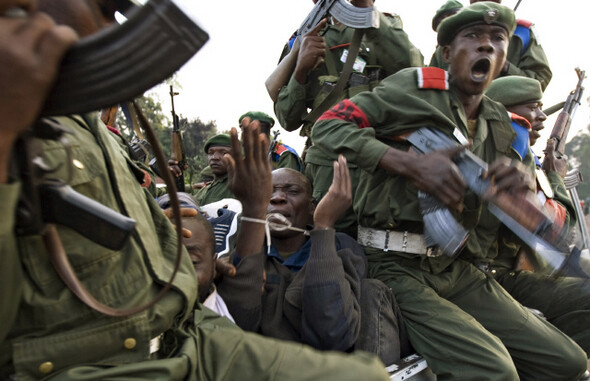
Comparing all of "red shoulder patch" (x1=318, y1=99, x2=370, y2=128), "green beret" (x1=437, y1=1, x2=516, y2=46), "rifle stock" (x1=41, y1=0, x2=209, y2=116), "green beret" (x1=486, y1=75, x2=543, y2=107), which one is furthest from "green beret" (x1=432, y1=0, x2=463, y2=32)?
"rifle stock" (x1=41, y1=0, x2=209, y2=116)

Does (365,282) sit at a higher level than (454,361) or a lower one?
higher

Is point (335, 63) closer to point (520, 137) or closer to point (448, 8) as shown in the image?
point (448, 8)

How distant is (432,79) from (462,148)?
1.73 feet

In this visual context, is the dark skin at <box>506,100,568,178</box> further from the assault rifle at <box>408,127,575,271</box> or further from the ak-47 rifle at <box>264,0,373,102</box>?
the assault rifle at <box>408,127,575,271</box>

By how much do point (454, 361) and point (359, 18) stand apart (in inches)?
88.7

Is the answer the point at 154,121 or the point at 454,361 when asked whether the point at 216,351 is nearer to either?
the point at 454,361

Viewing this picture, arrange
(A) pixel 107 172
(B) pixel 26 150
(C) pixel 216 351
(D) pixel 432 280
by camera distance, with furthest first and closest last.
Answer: (D) pixel 432 280 < (C) pixel 216 351 < (A) pixel 107 172 < (B) pixel 26 150

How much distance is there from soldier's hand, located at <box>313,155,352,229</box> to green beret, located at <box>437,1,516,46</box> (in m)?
1.01

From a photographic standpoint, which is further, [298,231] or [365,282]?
[298,231]

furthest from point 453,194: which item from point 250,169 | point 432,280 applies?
point 250,169

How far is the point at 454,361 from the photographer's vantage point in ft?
7.91

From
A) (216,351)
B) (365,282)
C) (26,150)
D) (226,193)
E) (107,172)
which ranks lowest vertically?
(226,193)

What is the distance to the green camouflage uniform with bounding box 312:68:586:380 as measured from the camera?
2613mm

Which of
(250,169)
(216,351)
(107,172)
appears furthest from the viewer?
(250,169)
